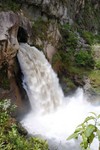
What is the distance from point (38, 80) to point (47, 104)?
1.15 metres

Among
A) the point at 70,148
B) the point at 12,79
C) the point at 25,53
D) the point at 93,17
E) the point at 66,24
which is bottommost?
the point at 70,148

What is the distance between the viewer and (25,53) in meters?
13.8

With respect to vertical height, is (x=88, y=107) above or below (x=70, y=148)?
above

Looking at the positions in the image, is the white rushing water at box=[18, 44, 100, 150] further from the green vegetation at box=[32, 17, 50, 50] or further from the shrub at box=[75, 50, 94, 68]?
the shrub at box=[75, 50, 94, 68]

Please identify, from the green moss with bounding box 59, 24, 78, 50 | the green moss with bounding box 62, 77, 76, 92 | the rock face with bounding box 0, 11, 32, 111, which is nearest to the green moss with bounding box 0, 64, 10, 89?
the rock face with bounding box 0, 11, 32, 111

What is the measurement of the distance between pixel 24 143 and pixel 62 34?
12.7 metres

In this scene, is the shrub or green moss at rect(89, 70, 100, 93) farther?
the shrub

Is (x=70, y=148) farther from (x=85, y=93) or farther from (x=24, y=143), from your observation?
(x=85, y=93)

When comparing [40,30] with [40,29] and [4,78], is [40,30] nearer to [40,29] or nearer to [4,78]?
[40,29]

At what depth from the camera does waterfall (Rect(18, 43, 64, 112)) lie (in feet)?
45.3

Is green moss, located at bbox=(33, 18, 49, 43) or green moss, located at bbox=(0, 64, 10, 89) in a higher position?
green moss, located at bbox=(33, 18, 49, 43)

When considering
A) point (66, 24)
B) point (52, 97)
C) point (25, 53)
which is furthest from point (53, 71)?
point (66, 24)

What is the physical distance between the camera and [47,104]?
1445 cm

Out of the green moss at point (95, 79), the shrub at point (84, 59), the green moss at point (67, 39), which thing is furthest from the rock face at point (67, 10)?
the green moss at point (95, 79)
